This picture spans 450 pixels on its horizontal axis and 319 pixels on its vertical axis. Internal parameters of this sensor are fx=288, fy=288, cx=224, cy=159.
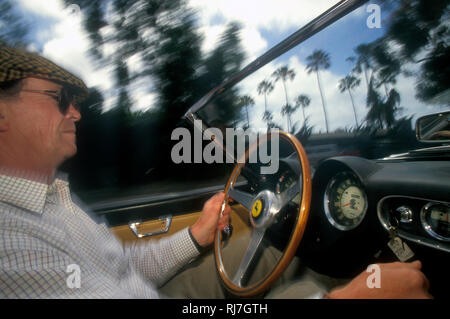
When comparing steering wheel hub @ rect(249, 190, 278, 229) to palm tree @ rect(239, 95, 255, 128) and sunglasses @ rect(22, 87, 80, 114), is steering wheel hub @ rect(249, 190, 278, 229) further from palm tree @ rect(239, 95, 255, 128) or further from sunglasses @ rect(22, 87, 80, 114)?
palm tree @ rect(239, 95, 255, 128)

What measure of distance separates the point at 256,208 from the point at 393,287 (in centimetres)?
60

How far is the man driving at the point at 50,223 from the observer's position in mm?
848

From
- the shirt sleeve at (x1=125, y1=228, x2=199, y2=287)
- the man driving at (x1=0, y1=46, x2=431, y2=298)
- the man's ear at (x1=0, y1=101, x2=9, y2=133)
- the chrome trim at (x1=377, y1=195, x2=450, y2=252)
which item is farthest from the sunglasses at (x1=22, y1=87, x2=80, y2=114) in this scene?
the chrome trim at (x1=377, y1=195, x2=450, y2=252)

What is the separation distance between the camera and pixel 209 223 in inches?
60.2

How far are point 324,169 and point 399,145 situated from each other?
374 mm

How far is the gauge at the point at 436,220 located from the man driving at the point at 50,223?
150 millimetres

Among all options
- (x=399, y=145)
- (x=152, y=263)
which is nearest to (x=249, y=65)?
(x=399, y=145)

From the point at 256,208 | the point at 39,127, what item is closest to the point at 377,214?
the point at 256,208

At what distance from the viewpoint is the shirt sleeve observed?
145 centimetres

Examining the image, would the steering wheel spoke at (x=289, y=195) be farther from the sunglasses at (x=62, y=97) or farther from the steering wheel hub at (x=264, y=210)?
the sunglasses at (x=62, y=97)

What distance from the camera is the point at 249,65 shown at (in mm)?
1621

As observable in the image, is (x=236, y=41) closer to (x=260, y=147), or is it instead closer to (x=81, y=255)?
(x=260, y=147)

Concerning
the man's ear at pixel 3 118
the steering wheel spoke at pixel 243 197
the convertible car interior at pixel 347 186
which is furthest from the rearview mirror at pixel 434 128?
the man's ear at pixel 3 118

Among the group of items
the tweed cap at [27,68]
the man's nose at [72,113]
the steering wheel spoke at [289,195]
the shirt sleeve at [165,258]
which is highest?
the tweed cap at [27,68]
